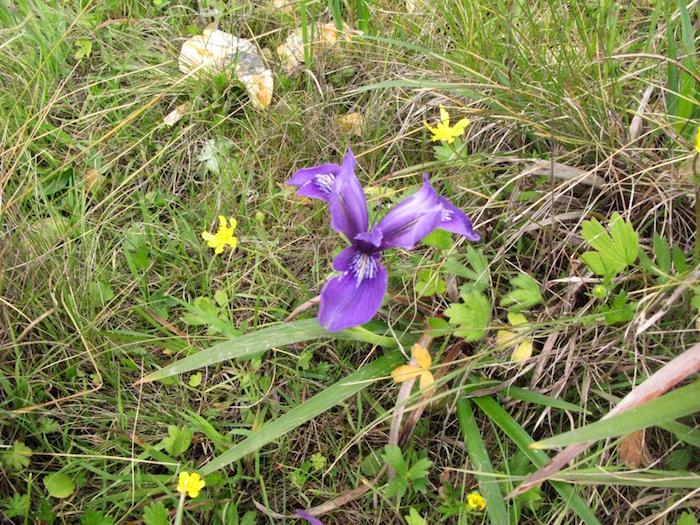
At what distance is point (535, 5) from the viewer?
188 cm

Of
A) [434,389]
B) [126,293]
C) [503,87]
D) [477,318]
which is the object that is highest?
[503,87]

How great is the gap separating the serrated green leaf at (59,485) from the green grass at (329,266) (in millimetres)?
26

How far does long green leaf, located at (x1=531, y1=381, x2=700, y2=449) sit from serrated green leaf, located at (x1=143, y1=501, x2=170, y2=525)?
806mm

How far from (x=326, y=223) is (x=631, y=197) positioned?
0.79 m

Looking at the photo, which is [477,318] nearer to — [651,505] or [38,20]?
[651,505]

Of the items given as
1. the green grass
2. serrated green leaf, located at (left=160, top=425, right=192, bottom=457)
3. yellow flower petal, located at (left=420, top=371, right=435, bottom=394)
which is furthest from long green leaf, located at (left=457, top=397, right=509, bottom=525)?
serrated green leaf, located at (left=160, top=425, right=192, bottom=457)

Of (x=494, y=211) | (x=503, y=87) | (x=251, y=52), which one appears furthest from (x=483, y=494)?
(x=251, y=52)

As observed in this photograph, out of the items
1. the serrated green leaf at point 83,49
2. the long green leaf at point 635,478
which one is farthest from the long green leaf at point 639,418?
the serrated green leaf at point 83,49

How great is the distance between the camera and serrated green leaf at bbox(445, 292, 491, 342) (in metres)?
1.43

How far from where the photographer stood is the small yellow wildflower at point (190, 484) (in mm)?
1423

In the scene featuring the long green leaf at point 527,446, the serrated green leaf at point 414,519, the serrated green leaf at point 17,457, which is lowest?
the serrated green leaf at point 17,457

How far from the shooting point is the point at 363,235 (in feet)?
4.38

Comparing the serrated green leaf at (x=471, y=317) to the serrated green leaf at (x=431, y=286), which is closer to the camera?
the serrated green leaf at (x=471, y=317)

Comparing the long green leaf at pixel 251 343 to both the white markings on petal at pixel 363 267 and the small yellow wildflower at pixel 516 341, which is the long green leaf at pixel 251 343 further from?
the small yellow wildflower at pixel 516 341
